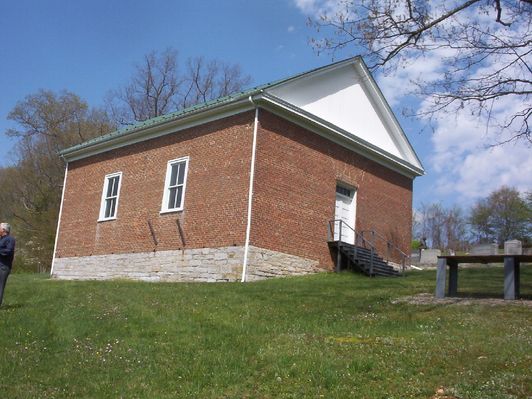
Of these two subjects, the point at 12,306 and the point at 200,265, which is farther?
the point at 200,265

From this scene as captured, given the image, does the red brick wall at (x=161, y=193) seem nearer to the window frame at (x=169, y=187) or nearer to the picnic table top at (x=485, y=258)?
the window frame at (x=169, y=187)

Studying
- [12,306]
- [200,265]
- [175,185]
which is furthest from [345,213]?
[12,306]

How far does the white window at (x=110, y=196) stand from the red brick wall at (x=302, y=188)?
7.46 meters

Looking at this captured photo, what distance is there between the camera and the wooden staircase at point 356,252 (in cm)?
2079

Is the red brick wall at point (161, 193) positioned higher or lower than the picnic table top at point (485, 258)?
higher

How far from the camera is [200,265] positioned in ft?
63.3

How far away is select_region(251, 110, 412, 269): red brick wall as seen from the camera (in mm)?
18828

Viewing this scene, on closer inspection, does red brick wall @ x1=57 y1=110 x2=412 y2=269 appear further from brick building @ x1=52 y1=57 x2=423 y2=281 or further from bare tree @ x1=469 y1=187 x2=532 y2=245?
bare tree @ x1=469 y1=187 x2=532 y2=245

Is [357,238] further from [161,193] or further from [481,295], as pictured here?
[481,295]

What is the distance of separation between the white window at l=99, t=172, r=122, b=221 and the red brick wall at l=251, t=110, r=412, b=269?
24.5 ft

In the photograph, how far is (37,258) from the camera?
43250mm

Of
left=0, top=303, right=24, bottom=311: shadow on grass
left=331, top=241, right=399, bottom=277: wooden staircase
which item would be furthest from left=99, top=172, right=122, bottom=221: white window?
left=0, top=303, right=24, bottom=311: shadow on grass

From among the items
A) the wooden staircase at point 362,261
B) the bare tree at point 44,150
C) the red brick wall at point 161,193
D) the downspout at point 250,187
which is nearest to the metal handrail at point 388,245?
the wooden staircase at point 362,261

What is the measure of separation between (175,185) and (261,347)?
44.3 feet
